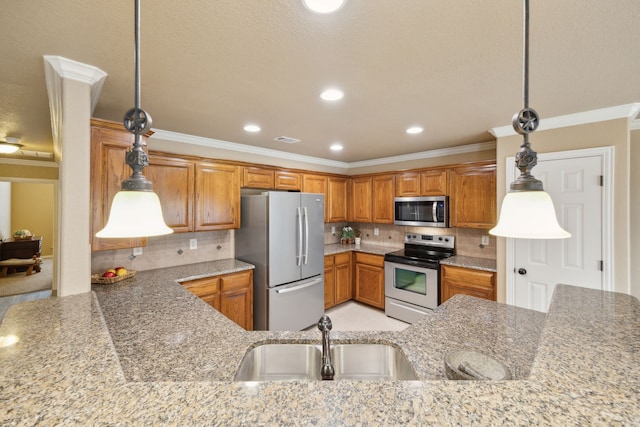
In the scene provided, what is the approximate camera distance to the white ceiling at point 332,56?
3.84 ft

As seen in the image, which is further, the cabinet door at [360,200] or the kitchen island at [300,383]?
the cabinet door at [360,200]

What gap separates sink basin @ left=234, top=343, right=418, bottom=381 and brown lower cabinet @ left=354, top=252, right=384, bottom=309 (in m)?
2.82

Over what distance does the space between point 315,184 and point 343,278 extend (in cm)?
155

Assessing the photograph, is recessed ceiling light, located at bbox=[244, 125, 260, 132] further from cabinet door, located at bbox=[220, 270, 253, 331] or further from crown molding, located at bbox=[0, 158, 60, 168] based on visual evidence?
crown molding, located at bbox=[0, 158, 60, 168]

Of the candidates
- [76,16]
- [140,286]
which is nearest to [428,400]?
[76,16]

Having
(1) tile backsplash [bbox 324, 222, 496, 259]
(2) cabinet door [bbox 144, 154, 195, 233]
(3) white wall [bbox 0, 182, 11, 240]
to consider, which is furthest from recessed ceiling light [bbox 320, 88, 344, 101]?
(3) white wall [bbox 0, 182, 11, 240]

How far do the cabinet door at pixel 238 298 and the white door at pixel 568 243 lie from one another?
2848 mm

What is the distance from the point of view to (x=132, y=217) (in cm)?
102

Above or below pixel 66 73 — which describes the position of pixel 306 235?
below

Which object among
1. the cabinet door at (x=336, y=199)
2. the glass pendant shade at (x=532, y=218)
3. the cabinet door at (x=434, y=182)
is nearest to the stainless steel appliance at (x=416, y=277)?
the cabinet door at (x=434, y=182)

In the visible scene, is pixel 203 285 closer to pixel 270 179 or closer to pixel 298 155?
pixel 270 179

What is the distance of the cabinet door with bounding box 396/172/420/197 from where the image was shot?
390cm

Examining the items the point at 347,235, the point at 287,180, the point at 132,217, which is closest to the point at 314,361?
the point at 132,217

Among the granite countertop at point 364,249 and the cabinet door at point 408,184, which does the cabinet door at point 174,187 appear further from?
the cabinet door at point 408,184
